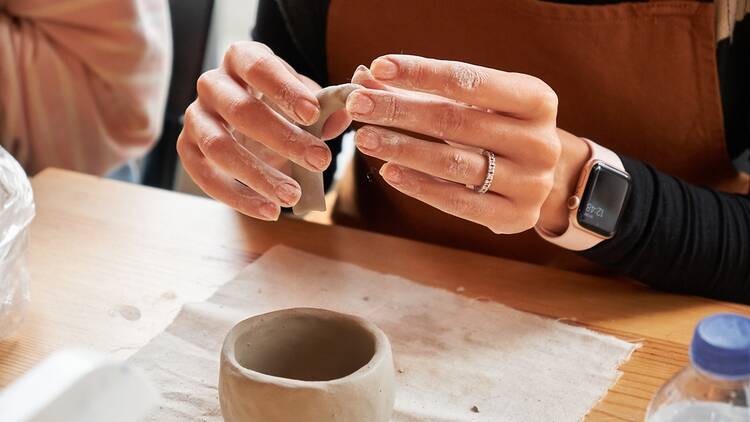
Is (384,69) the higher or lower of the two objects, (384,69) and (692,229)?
the higher

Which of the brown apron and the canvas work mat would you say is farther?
the brown apron

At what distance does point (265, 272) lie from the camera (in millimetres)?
895

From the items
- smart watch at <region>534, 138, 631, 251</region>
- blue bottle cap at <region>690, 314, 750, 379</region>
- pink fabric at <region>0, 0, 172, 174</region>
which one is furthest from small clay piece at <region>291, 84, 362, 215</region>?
pink fabric at <region>0, 0, 172, 174</region>

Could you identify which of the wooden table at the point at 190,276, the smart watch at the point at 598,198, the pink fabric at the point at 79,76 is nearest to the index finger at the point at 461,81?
the smart watch at the point at 598,198

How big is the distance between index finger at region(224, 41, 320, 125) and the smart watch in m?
0.26

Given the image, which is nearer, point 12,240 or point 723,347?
point 723,347

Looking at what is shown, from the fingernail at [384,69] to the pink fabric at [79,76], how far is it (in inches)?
28.8

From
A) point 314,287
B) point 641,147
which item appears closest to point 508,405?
point 314,287

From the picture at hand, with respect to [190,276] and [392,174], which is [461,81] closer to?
[392,174]

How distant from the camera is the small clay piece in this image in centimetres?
71

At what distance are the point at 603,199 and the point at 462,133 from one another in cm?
18

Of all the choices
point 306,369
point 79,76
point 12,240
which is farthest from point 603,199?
point 79,76

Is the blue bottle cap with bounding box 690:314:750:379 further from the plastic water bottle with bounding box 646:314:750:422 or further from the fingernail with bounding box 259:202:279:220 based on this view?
the fingernail with bounding box 259:202:279:220

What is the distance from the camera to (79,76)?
1.33 m
